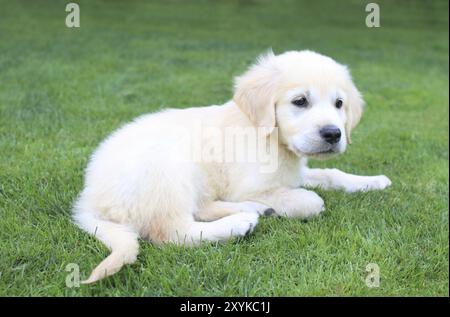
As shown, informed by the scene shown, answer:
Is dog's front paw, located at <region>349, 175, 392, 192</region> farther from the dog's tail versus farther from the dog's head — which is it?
the dog's tail

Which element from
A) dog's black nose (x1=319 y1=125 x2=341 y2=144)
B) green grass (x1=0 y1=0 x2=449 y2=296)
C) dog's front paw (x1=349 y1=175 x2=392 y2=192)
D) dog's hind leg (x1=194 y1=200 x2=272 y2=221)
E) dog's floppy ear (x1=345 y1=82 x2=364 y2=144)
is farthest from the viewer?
dog's front paw (x1=349 y1=175 x2=392 y2=192)

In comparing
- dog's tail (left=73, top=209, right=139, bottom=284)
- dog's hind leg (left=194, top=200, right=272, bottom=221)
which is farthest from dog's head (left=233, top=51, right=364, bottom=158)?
dog's tail (left=73, top=209, right=139, bottom=284)

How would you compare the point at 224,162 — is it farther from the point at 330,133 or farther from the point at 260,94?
the point at 330,133

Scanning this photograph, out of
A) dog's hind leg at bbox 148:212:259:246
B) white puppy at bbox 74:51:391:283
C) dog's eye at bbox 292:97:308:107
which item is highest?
dog's eye at bbox 292:97:308:107

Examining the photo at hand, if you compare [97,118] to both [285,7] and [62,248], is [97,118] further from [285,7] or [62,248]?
[285,7]

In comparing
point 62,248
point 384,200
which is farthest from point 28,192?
point 384,200

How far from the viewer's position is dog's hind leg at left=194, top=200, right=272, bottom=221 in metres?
3.48

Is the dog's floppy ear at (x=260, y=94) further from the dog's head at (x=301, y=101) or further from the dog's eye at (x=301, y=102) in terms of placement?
the dog's eye at (x=301, y=102)

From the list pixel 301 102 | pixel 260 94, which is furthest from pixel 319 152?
pixel 260 94

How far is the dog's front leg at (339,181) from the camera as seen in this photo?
420 cm

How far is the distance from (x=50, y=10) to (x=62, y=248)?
43.5 feet

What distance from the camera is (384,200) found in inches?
157

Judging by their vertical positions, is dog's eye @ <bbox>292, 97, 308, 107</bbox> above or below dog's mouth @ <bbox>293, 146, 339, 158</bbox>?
above

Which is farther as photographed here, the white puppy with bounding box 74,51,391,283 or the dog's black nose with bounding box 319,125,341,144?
the dog's black nose with bounding box 319,125,341,144
